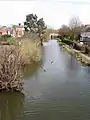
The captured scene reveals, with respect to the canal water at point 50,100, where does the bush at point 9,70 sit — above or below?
above

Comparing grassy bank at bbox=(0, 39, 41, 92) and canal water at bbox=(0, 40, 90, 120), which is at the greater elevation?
grassy bank at bbox=(0, 39, 41, 92)

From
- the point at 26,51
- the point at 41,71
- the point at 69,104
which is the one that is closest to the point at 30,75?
the point at 41,71

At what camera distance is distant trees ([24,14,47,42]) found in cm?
5550

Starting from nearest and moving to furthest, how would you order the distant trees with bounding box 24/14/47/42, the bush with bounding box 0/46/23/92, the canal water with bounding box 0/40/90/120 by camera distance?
1. the canal water with bounding box 0/40/90/120
2. the bush with bounding box 0/46/23/92
3. the distant trees with bounding box 24/14/47/42

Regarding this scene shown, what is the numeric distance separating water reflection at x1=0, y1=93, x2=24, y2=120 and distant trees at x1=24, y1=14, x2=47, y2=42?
41.9 metres

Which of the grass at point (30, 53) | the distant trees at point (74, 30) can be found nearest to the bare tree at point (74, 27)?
the distant trees at point (74, 30)

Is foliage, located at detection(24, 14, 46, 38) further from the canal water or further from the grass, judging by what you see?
the canal water

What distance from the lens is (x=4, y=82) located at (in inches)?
519

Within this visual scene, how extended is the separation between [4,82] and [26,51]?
11.1 meters

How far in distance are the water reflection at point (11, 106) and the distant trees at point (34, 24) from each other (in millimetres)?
41912

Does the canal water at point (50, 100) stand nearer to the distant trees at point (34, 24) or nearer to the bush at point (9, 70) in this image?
the bush at point (9, 70)

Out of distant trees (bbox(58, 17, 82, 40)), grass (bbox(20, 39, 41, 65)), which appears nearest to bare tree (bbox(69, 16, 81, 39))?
distant trees (bbox(58, 17, 82, 40))

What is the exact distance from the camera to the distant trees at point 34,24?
55500mm

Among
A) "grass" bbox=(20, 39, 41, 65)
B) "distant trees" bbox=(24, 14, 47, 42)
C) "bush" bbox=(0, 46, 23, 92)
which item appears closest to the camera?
"bush" bbox=(0, 46, 23, 92)
